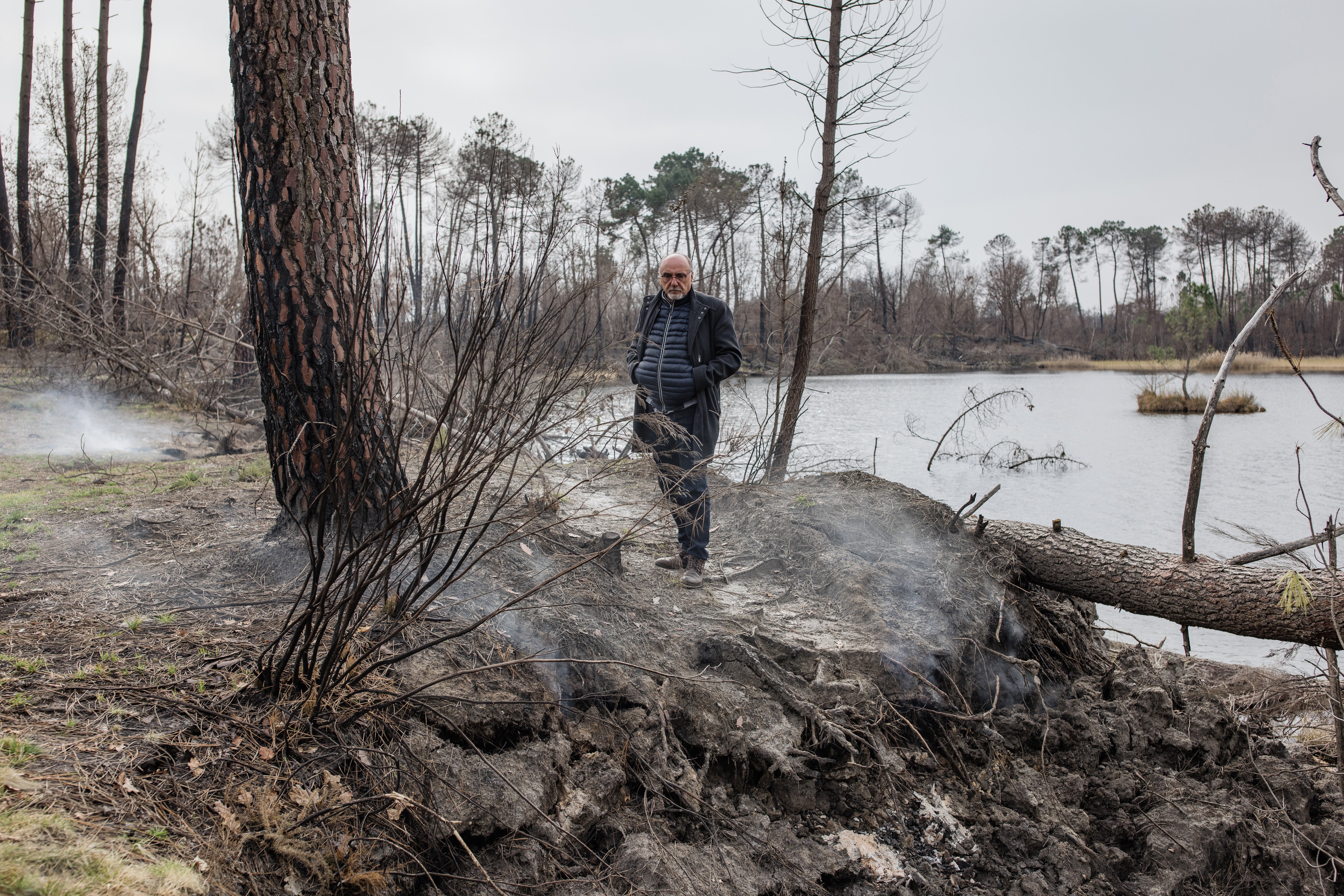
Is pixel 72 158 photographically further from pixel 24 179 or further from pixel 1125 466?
pixel 1125 466

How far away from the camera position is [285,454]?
9.61 ft

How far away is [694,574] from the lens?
4.42m

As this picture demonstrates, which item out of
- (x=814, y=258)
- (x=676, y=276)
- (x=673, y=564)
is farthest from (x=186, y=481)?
(x=814, y=258)

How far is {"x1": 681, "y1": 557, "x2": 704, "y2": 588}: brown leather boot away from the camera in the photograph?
4379mm

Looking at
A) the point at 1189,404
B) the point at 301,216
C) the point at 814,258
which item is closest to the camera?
the point at 301,216

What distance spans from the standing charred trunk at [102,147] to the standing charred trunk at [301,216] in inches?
480

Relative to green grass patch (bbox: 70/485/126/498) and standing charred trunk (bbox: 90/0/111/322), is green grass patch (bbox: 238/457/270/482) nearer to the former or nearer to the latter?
green grass patch (bbox: 70/485/126/498)

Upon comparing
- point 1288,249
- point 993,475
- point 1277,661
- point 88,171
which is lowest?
point 1277,661

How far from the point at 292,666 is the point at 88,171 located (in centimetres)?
1765

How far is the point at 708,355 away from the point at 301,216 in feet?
7.22

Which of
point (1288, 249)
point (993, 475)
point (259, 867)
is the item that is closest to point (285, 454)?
point (259, 867)

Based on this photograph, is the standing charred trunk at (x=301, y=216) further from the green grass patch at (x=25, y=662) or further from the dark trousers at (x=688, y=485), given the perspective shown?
the dark trousers at (x=688, y=485)

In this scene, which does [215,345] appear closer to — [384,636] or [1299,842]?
[384,636]

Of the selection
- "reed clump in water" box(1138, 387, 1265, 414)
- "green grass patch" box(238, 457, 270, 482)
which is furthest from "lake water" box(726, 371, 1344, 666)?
"green grass patch" box(238, 457, 270, 482)
